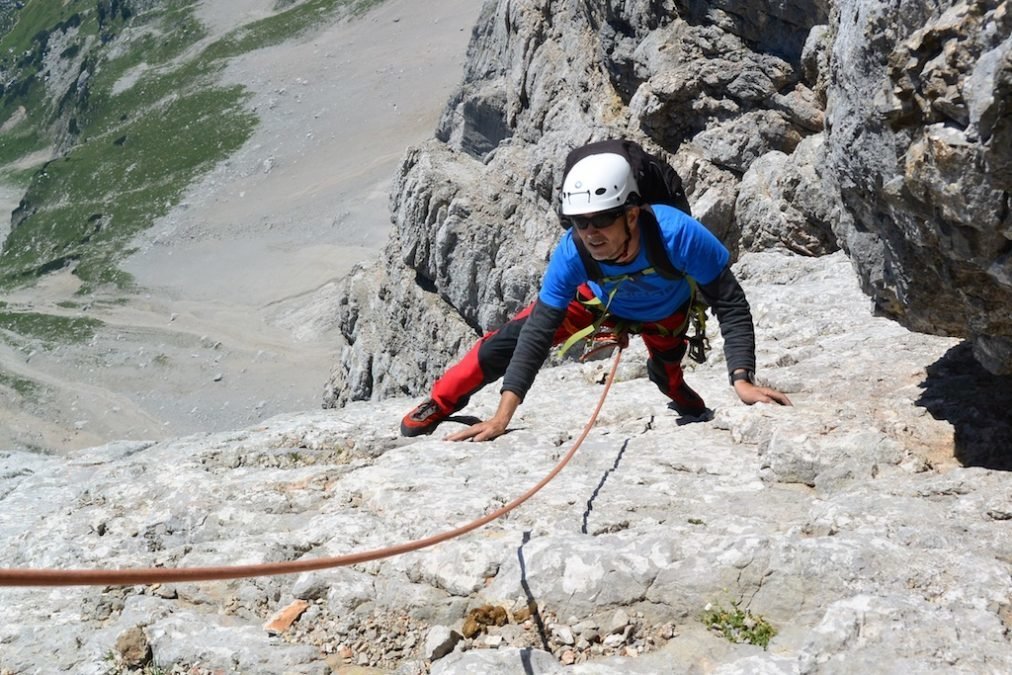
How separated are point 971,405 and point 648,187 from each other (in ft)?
11.7

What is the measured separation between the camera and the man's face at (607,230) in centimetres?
722

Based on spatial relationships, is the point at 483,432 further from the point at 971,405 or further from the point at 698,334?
the point at 971,405

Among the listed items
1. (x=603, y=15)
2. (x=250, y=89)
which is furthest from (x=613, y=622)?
(x=250, y=89)

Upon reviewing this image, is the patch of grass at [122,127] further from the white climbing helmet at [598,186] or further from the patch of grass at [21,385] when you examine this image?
the white climbing helmet at [598,186]

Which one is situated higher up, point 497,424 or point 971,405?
point 497,424

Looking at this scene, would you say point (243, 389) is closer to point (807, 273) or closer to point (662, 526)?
point (807, 273)

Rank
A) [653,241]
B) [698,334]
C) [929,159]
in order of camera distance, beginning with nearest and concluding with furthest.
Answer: [929,159] → [653,241] → [698,334]

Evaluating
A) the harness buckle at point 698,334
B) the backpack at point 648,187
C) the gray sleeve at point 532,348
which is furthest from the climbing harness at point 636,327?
the backpack at point 648,187

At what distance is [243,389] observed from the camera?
201ft

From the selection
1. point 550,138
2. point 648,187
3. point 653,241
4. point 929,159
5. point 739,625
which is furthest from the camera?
point 550,138

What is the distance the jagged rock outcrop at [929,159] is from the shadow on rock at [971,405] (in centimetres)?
103

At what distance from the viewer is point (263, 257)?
80.8 meters

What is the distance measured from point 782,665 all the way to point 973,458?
3.43 m

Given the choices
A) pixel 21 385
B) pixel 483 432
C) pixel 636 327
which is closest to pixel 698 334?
pixel 636 327
